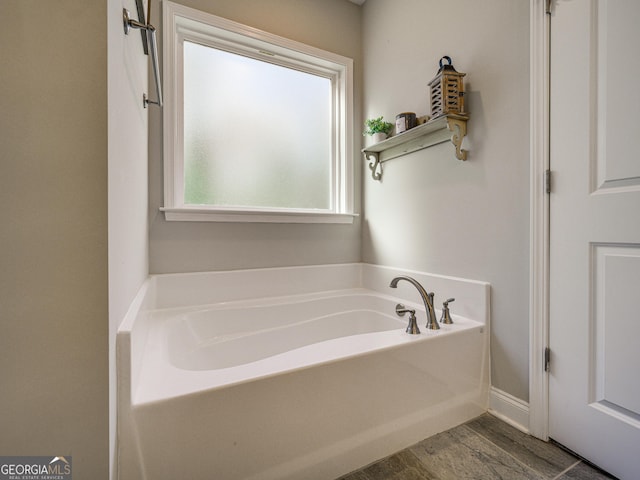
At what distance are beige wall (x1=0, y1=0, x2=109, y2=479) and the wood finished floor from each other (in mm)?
892

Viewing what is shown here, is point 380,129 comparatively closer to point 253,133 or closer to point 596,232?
point 253,133

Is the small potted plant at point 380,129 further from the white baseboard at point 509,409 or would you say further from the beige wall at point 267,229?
the white baseboard at point 509,409

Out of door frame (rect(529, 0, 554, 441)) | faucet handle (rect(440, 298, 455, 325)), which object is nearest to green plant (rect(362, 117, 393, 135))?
door frame (rect(529, 0, 554, 441))

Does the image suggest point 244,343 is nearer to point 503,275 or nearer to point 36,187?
point 36,187

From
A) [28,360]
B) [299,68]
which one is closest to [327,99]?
[299,68]

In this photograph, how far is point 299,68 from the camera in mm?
2125

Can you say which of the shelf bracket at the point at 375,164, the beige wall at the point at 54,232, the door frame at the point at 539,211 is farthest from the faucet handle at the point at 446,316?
the beige wall at the point at 54,232

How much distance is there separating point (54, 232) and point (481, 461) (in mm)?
1518

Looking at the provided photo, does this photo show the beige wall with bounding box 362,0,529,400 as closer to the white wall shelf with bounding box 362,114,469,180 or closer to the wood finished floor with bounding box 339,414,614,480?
the white wall shelf with bounding box 362,114,469,180

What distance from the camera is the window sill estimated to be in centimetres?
169

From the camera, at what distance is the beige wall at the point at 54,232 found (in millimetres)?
599

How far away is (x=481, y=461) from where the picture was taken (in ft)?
3.62

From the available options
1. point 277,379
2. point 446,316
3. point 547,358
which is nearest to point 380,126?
point 446,316

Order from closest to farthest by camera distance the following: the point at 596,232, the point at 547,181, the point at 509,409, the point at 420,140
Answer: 1. the point at 596,232
2. the point at 547,181
3. the point at 509,409
4. the point at 420,140
